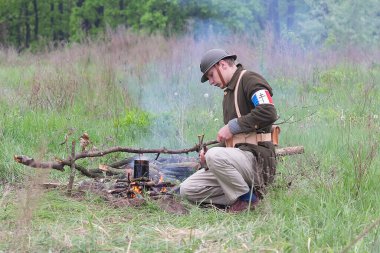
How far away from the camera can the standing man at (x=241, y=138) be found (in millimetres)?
5406

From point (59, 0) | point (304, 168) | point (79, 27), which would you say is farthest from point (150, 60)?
point (59, 0)

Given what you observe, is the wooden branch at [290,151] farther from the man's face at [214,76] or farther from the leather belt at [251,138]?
the man's face at [214,76]

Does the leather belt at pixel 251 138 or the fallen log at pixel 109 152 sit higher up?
the leather belt at pixel 251 138

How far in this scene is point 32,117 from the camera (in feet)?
28.5

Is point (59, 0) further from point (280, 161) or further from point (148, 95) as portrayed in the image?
point (280, 161)

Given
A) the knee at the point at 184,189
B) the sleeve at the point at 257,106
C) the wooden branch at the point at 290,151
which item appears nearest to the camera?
the sleeve at the point at 257,106

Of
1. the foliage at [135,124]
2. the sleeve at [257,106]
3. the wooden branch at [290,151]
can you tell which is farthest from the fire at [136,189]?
the foliage at [135,124]

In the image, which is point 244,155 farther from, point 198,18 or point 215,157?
point 198,18

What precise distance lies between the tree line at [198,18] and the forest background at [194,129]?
0.09 metres

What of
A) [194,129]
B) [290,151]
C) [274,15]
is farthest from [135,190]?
[274,15]

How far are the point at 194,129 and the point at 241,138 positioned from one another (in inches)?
108

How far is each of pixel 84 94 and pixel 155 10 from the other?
A: 531 inches

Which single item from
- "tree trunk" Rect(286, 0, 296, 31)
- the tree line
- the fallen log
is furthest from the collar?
"tree trunk" Rect(286, 0, 296, 31)

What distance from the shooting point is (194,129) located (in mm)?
8336
